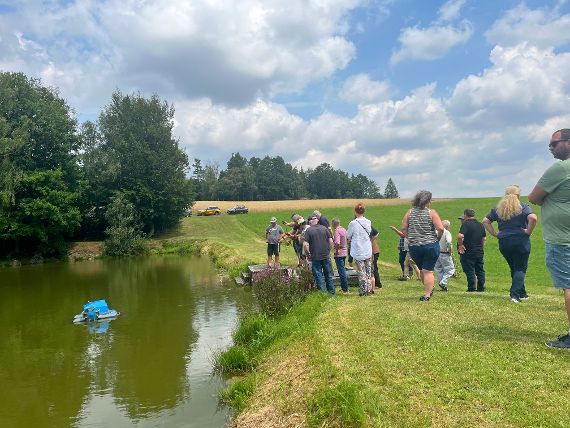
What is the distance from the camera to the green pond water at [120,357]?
7406mm

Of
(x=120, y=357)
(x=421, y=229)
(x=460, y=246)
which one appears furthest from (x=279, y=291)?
(x=460, y=246)

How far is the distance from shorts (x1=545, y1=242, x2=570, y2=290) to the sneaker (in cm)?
65

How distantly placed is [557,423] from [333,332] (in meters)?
3.95

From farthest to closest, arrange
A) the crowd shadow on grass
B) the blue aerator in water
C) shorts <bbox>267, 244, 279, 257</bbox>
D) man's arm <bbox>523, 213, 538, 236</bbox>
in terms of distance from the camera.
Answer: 1. shorts <bbox>267, 244, 279, 257</bbox>
2. the blue aerator in water
3. man's arm <bbox>523, 213, 538, 236</bbox>
4. the crowd shadow on grass

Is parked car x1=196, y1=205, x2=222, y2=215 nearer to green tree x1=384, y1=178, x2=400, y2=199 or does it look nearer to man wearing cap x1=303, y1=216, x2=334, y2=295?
man wearing cap x1=303, y1=216, x2=334, y2=295

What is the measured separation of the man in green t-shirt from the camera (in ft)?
18.3

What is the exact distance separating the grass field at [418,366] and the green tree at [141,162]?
37041 millimetres

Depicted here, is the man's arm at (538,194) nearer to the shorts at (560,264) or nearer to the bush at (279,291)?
the shorts at (560,264)

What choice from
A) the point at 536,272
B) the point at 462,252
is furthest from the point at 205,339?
the point at 536,272

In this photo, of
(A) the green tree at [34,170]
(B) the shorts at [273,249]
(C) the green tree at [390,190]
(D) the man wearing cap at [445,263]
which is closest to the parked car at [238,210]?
(A) the green tree at [34,170]

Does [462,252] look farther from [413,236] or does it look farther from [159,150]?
[159,150]

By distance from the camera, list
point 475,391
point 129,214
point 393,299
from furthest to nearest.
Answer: point 129,214 → point 393,299 → point 475,391

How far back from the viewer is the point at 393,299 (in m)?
9.97

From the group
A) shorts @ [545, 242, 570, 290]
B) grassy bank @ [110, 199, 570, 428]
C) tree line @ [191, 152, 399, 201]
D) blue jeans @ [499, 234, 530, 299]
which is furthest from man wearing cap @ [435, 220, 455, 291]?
tree line @ [191, 152, 399, 201]
